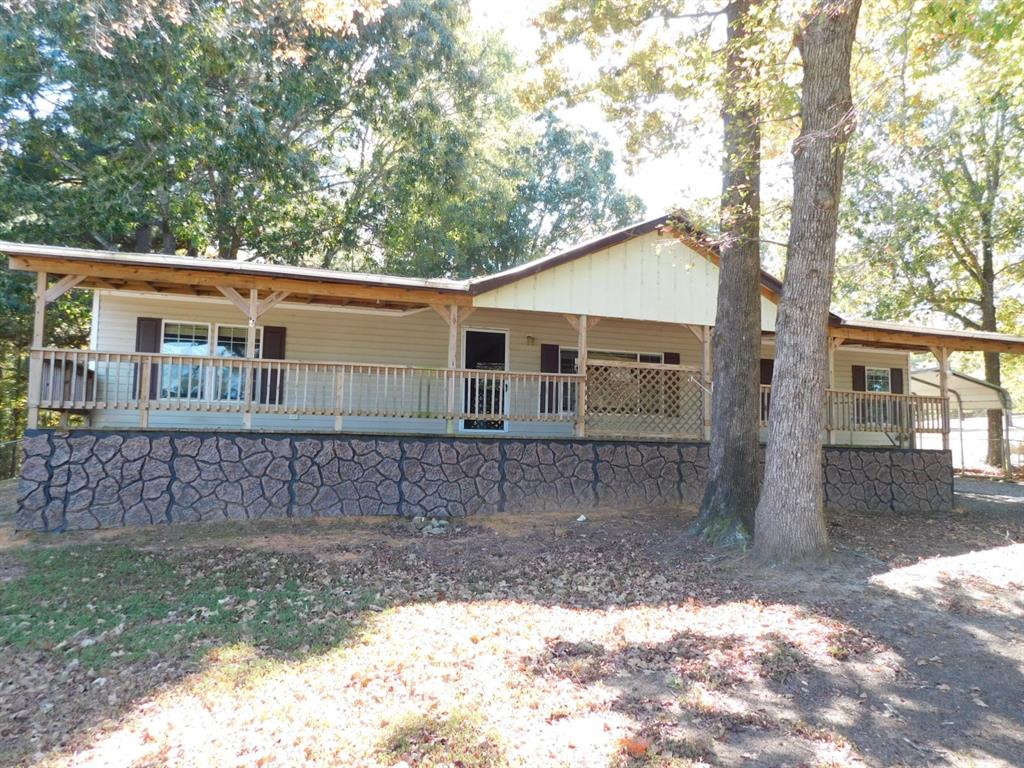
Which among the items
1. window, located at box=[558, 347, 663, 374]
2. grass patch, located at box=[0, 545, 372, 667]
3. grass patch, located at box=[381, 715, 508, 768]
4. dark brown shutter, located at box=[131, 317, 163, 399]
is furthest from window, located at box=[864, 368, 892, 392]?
dark brown shutter, located at box=[131, 317, 163, 399]

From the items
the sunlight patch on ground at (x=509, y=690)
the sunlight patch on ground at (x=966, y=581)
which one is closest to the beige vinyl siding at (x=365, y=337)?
the sunlight patch on ground at (x=966, y=581)

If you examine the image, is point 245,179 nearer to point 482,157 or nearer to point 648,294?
point 482,157

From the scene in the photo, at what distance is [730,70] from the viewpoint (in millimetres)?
8266

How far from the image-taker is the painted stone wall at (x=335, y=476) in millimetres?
8266

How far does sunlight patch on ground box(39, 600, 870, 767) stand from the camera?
10.6 ft

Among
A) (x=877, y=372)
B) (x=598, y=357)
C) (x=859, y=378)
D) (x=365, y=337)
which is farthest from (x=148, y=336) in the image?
(x=877, y=372)

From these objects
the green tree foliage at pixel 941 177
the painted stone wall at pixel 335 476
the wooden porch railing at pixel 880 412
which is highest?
the green tree foliage at pixel 941 177

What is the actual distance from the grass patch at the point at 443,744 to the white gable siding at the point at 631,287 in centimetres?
722

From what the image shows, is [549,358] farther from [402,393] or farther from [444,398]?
[402,393]

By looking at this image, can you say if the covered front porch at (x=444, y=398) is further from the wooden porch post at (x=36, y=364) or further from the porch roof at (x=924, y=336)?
the porch roof at (x=924, y=336)

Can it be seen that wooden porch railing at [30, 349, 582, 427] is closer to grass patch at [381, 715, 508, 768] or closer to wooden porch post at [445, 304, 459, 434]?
wooden porch post at [445, 304, 459, 434]

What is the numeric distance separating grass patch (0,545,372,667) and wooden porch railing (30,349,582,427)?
7.55 ft

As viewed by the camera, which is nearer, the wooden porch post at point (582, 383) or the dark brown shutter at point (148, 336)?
the wooden porch post at point (582, 383)

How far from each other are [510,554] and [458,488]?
2359mm
